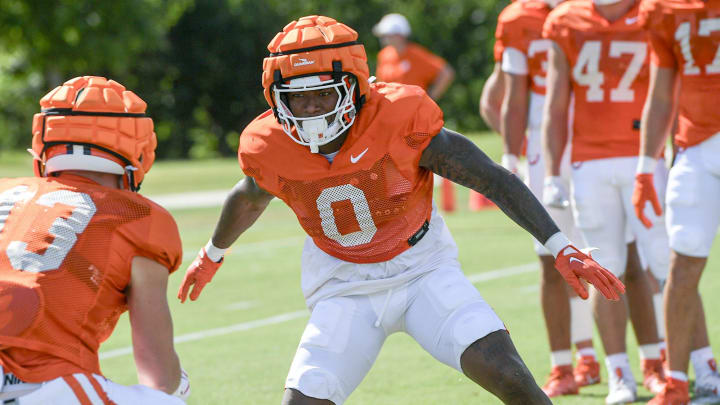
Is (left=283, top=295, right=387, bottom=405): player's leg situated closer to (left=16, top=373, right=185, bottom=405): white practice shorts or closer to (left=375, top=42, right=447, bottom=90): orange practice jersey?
(left=16, top=373, right=185, bottom=405): white practice shorts

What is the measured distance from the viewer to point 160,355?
3.20 metres

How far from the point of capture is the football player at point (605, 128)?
18.6 ft

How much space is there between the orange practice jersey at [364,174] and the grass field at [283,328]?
1.68 metres

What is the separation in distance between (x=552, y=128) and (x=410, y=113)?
1.88 meters

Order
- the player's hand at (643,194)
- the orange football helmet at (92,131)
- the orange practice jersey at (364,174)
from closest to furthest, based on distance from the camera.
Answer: the orange football helmet at (92,131)
the orange practice jersey at (364,174)
the player's hand at (643,194)

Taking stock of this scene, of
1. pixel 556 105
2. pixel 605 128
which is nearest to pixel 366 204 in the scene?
pixel 556 105

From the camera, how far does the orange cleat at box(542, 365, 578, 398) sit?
5.79m

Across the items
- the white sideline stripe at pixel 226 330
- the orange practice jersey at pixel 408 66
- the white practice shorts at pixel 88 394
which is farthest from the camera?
the orange practice jersey at pixel 408 66

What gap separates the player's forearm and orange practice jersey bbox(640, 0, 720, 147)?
1921 mm

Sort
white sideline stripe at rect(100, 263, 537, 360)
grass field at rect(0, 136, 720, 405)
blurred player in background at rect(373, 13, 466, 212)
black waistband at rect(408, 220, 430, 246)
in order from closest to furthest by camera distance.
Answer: black waistband at rect(408, 220, 430, 246), grass field at rect(0, 136, 720, 405), white sideline stripe at rect(100, 263, 537, 360), blurred player in background at rect(373, 13, 466, 212)

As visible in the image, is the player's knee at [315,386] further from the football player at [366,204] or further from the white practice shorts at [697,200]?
the white practice shorts at [697,200]

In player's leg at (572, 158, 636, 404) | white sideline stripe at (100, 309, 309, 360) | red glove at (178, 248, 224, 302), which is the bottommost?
white sideline stripe at (100, 309, 309, 360)

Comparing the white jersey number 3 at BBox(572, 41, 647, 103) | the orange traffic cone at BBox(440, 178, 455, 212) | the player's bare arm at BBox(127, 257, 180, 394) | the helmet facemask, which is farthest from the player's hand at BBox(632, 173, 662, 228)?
the orange traffic cone at BBox(440, 178, 455, 212)

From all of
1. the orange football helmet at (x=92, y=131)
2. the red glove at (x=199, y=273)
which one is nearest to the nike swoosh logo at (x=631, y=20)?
the red glove at (x=199, y=273)
